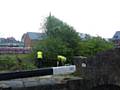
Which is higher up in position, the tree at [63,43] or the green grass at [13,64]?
the tree at [63,43]

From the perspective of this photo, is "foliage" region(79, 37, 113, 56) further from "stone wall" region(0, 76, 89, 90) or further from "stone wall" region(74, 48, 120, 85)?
"stone wall" region(0, 76, 89, 90)

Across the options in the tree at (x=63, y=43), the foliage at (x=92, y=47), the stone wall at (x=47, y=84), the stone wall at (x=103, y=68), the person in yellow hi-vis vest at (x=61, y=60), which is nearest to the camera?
the stone wall at (x=103, y=68)

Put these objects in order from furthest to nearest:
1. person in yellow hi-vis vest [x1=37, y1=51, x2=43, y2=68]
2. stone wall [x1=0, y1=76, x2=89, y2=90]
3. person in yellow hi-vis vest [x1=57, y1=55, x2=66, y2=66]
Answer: person in yellow hi-vis vest [x1=37, y1=51, x2=43, y2=68] → person in yellow hi-vis vest [x1=57, y1=55, x2=66, y2=66] → stone wall [x1=0, y1=76, x2=89, y2=90]

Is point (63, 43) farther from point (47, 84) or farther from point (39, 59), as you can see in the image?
point (47, 84)

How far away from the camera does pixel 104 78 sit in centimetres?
936

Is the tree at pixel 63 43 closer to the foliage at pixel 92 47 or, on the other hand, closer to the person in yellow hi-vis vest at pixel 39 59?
the foliage at pixel 92 47

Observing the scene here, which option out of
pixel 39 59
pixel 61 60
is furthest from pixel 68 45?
pixel 61 60

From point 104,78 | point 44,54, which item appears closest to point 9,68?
point 44,54

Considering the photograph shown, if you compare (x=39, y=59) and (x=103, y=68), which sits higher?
(x=39, y=59)

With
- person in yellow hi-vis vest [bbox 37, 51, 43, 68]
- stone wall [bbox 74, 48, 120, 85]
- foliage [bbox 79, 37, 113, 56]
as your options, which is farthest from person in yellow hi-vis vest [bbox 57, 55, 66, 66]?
stone wall [bbox 74, 48, 120, 85]

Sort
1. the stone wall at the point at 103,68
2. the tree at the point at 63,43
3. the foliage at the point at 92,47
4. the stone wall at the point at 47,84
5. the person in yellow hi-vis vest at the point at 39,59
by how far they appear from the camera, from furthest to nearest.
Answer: the foliage at the point at 92,47, the tree at the point at 63,43, the person in yellow hi-vis vest at the point at 39,59, the stone wall at the point at 47,84, the stone wall at the point at 103,68

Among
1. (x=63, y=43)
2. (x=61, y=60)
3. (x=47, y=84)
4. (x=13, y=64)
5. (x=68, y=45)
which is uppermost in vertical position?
(x=63, y=43)

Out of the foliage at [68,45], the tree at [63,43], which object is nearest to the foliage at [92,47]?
the foliage at [68,45]

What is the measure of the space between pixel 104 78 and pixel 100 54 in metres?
0.76
